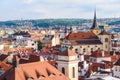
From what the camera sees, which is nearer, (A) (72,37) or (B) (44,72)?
(B) (44,72)

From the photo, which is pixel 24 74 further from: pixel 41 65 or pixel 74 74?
pixel 74 74

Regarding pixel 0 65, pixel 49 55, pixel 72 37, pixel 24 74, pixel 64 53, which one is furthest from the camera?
pixel 72 37

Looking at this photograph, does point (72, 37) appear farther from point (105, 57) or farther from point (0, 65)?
point (0, 65)

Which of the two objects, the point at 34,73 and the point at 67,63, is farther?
the point at 67,63

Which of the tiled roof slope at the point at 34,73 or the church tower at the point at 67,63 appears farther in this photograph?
the church tower at the point at 67,63

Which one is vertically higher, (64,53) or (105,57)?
(64,53)

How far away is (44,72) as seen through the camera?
131 ft

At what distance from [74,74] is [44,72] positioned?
501 cm

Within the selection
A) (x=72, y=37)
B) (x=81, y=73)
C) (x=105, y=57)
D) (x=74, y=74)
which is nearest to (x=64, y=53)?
(x=74, y=74)

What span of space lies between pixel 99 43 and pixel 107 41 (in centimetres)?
230

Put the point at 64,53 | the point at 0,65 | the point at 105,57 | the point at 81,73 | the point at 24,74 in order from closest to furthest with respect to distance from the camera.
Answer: the point at 24,74, the point at 64,53, the point at 0,65, the point at 81,73, the point at 105,57

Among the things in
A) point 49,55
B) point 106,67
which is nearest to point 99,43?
point 49,55

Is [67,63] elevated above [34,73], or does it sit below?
above

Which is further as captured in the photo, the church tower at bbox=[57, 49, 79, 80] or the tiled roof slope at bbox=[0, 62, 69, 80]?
the church tower at bbox=[57, 49, 79, 80]
